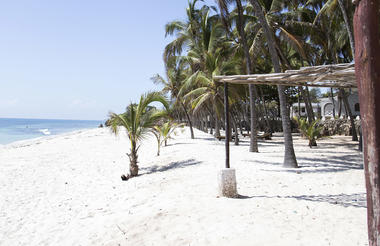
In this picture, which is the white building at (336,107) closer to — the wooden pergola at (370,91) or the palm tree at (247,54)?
the palm tree at (247,54)

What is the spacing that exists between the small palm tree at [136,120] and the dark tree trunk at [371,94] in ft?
22.7

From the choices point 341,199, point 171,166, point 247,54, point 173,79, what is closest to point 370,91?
point 341,199

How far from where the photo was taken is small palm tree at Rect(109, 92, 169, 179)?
8.64 m

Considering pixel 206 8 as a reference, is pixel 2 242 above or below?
below

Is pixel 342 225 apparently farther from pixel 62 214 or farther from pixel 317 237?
pixel 62 214

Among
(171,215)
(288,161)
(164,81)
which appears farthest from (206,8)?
(171,215)

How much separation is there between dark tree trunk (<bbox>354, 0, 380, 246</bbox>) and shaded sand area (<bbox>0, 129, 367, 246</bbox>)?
4.51ft

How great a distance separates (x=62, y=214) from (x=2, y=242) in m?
1.21

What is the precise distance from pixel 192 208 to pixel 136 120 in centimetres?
479

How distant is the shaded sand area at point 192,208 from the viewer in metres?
3.52

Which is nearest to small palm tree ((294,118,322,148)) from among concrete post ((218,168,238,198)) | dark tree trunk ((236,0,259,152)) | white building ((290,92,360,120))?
dark tree trunk ((236,0,259,152))

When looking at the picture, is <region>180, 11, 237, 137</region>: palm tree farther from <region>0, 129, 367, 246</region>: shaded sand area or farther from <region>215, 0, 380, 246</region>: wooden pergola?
<region>215, 0, 380, 246</region>: wooden pergola

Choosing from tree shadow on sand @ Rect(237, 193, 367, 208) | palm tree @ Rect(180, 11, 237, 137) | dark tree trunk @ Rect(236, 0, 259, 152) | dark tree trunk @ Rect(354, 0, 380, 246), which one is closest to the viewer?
dark tree trunk @ Rect(354, 0, 380, 246)

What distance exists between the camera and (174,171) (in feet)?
→ 27.1
